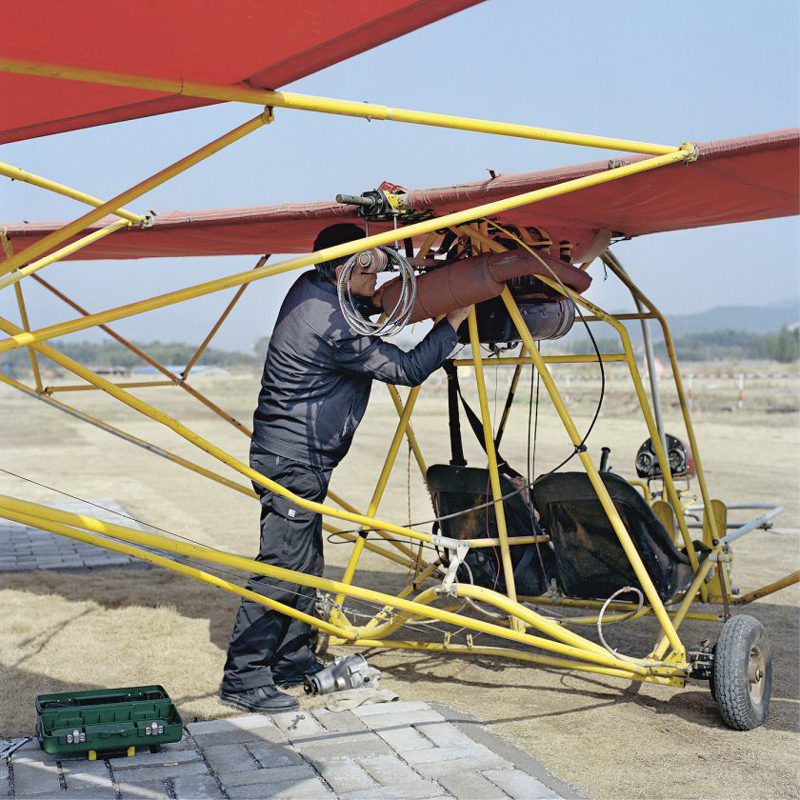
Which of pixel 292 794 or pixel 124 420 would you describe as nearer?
pixel 292 794

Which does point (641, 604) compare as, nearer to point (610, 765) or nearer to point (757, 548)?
point (610, 765)

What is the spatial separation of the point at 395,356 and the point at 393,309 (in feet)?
0.99

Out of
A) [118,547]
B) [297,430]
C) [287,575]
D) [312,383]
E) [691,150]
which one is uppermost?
[691,150]

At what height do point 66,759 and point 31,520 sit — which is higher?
point 31,520

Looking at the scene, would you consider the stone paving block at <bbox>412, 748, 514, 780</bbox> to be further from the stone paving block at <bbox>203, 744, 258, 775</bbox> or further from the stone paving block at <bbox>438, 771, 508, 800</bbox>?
the stone paving block at <bbox>203, 744, 258, 775</bbox>

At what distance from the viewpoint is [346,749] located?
421cm

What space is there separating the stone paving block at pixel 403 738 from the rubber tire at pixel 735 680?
146cm

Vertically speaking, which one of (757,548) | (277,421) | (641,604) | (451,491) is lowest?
(757,548)

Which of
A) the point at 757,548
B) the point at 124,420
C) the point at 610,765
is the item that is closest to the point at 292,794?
the point at 610,765

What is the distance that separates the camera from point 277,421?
5004 mm

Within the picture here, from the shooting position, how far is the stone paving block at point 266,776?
3.81 m

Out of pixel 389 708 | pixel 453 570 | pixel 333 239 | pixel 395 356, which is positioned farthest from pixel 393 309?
pixel 389 708

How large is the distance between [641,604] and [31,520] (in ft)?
10.5

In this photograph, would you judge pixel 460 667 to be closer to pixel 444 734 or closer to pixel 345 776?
pixel 444 734
